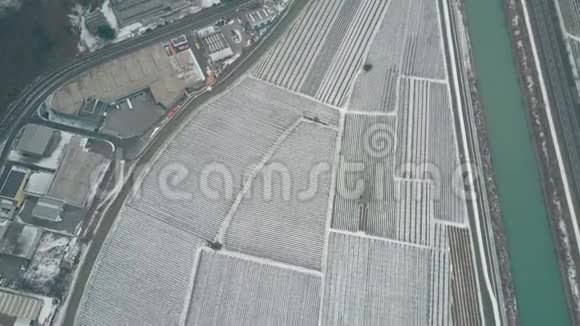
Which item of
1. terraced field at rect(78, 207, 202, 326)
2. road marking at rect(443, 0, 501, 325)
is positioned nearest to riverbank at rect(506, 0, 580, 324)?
road marking at rect(443, 0, 501, 325)

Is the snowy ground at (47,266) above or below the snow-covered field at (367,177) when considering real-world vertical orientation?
below

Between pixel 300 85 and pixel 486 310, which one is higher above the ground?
pixel 300 85

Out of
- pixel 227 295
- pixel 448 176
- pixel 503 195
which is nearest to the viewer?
pixel 227 295

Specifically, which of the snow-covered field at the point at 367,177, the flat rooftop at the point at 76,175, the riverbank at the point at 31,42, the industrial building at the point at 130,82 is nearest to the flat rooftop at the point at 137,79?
the industrial building at the point at 130,82

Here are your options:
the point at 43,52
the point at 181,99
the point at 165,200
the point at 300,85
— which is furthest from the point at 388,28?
the point at 43,52

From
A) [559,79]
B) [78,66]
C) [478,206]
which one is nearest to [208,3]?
[78,66]

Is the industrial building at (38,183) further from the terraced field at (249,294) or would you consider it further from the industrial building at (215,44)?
the industrial building at (215,44)

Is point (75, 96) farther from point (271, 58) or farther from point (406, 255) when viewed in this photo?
point (406, 255)

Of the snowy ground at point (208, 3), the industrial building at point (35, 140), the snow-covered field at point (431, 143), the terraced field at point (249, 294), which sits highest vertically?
the snowy ground at point (208, 3)
